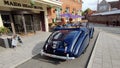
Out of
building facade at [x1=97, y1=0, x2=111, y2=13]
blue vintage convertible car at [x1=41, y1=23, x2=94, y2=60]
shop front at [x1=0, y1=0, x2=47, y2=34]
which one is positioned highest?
building facade at [x1=97, y1=0, x2=111, y2=13]

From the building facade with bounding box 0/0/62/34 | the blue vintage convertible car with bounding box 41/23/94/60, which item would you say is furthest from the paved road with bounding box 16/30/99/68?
the building facade with bounding box 0/0/62/34

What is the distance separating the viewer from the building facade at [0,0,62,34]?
7.71 metres

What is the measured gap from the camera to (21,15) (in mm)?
8656

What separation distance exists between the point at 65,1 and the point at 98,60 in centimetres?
1335

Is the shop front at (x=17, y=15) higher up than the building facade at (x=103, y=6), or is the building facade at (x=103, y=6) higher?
the building facade at (x=103, y=6)

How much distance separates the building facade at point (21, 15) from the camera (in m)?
7.71

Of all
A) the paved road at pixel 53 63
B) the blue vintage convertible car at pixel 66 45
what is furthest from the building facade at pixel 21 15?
the blue vintage convertible car at pixel 66 45

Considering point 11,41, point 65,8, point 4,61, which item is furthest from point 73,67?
point 65,8

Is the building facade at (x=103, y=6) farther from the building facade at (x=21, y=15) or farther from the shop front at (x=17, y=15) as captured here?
the shop front at (x=17, y=15)

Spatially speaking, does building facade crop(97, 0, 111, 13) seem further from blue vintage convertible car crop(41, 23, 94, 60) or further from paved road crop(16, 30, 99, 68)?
paved road crop(16, 30, 99, 68)

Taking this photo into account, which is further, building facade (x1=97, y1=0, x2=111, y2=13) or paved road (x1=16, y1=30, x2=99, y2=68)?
building facade (x1=97, y1=0, x2=111, y2=13)

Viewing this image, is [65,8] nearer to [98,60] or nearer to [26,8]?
[26,8]

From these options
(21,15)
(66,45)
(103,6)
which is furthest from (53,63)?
(103,6)

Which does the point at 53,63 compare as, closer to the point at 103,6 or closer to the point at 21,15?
the point at 21,15
